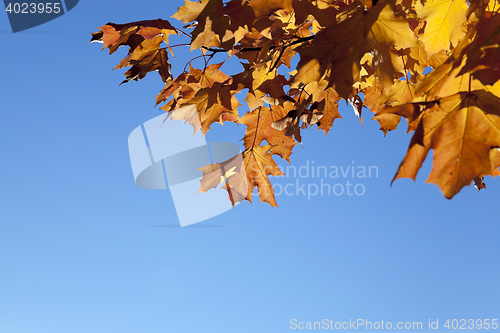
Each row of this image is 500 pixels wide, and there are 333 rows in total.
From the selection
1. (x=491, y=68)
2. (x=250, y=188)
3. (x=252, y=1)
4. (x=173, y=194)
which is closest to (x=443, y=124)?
(x=491, y=68)

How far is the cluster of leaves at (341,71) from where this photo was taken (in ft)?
3.22

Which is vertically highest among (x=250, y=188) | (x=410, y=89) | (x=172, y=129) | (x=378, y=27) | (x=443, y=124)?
(x=172, y=129)

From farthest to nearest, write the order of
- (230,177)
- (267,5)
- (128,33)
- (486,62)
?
1. (230,177)
2. (128,33)
3. (267,5)
4. (486,62)

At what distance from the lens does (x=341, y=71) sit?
4.50 feet

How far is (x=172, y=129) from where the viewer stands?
262 centimetres

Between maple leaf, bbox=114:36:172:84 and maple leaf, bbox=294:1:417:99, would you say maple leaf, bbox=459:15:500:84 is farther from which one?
maple leaf, bbox=114:36:172:84

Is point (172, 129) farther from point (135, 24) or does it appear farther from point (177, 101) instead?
point (135, 24)

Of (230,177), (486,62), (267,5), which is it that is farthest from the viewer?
(230,177)

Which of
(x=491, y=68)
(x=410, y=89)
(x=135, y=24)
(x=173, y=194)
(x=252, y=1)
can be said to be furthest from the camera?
(x=173, y=194)

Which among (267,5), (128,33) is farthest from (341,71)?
(128,33)

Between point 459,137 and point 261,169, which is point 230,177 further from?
point 459,137

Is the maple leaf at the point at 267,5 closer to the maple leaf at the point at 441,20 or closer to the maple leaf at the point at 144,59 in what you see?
the maple leaf at the point at 441,20

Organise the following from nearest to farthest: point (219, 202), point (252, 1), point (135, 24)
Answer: point (252, 1), point (135, 24), point (219, 202)

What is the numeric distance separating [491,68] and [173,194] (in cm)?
273
